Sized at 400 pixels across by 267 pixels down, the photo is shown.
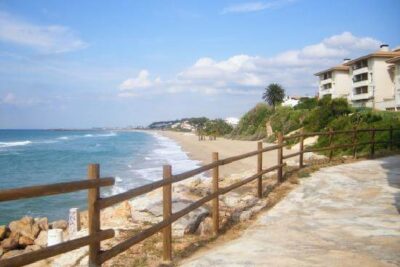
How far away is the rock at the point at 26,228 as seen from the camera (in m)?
13.0

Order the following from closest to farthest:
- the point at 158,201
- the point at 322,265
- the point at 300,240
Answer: the point at 322,265, the point at 300,240, the point at 158,201

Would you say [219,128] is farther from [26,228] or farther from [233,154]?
[26,228]

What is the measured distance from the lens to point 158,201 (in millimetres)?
9789

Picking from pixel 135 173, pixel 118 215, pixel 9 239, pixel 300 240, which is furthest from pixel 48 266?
pixel 135 173

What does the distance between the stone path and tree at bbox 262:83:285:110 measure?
61040 millimetres

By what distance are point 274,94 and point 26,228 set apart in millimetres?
62525

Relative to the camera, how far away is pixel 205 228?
8000 millimetres

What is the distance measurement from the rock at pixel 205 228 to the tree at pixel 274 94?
65.7 metres

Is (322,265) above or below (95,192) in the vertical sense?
below

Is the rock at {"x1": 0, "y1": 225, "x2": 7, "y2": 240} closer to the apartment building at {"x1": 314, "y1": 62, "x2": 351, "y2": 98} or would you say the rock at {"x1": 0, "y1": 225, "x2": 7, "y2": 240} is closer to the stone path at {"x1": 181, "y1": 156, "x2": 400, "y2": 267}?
the stone path at {"x1": 181, "y1": 156, "x2": 400, "y2": 267}

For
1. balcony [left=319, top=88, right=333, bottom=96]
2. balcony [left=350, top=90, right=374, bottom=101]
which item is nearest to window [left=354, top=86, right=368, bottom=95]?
balcony [left=350, top=90, right=374, bottom=101]

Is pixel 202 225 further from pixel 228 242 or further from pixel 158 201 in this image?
pixel 158 201

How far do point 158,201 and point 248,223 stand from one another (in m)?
2.40

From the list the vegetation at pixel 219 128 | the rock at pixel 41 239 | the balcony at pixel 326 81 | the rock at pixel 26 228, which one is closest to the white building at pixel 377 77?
the balcony at pixel 326 81
